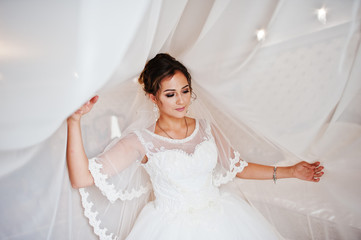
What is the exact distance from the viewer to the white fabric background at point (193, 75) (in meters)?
0.74

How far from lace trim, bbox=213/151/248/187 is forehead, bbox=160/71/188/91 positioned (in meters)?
0.50

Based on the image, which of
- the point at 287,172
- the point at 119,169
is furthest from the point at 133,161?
the point at 287,172

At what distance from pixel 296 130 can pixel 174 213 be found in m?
0.70

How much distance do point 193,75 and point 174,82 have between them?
18cm

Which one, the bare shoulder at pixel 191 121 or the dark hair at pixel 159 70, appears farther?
the bare shoulder at pixel 191 121

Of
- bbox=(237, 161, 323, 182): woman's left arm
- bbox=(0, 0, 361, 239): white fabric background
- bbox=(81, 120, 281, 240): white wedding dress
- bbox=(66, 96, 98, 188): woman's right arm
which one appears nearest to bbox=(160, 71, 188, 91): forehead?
bbox=(0, 0, 361, 239): white fabric background

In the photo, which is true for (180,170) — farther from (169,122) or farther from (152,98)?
(152,98)

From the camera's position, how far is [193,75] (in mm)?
1236

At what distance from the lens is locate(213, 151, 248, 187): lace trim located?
1.54 meters

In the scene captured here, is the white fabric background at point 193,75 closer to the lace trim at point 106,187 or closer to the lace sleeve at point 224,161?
the lace trim at point 106,187

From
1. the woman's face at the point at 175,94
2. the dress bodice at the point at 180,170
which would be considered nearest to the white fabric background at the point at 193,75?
the woman's face at the point at 175,94

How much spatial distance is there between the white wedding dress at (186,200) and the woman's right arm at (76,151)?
0.37ft

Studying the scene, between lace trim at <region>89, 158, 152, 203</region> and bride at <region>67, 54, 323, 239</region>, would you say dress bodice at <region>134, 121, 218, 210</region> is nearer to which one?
bride at <region>67, 54, 323, 239</region>

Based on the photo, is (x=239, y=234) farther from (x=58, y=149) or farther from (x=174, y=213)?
(x=58, y=149)
